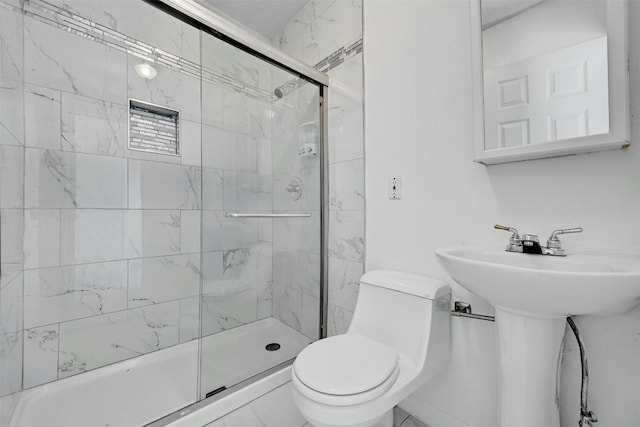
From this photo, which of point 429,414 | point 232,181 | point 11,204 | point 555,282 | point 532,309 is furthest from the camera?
point 232,181

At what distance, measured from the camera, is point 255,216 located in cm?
163

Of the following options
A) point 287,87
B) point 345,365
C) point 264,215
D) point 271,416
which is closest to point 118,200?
point 264,215

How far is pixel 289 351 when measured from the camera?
1.76 meters

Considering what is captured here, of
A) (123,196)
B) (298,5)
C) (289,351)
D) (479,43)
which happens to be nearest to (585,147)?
(479,43)

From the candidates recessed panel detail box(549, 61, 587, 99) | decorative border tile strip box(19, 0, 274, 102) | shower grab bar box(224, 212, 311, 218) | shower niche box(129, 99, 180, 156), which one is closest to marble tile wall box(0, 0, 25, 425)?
decorative border tile strip box(19, 0, 274, 102)

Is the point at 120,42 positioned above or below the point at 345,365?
above

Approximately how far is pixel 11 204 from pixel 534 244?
6.63ft

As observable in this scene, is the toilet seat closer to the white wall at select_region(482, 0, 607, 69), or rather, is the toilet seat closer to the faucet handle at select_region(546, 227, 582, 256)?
the faucet handle at select_region(546, 227, 582, 256)

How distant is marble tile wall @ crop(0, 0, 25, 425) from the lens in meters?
1.01

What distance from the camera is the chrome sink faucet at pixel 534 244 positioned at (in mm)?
864

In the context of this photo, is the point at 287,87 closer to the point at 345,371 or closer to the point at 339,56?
the point at 339,56

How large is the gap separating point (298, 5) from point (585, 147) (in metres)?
2.03

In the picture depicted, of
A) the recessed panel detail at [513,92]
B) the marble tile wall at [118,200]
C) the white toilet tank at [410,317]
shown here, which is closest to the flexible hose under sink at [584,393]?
the white toilet tank at [410,317]

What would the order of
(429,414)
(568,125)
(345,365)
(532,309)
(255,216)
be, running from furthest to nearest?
(255,216) < (429,414) < (345,365) < (568,125) < (532,309)
